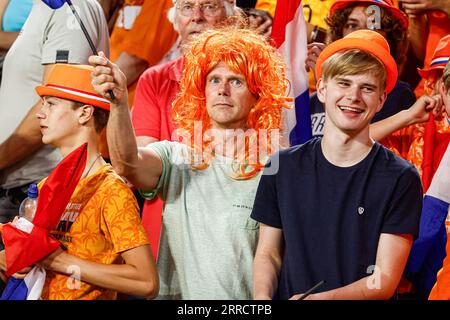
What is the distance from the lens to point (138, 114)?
382 cm

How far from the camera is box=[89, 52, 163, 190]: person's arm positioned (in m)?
2.75

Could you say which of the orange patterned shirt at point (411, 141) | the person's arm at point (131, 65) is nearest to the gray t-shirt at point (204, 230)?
the orange patterned shirt at point (411, 141)

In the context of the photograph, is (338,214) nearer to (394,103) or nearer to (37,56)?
(394,103)

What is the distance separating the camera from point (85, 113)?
3.19m

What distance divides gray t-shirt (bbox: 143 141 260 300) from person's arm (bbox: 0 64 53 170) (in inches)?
30.0

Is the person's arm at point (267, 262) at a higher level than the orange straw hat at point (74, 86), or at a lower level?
lower

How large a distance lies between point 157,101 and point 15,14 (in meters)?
0.83

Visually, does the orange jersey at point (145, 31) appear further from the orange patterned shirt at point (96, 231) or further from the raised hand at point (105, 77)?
the raised hand at point (105, 77)

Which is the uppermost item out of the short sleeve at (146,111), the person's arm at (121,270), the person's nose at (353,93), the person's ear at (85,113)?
the person's nose at (353,93)

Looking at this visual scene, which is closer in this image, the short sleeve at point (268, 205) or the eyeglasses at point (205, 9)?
the short sleeve at point (268, 205)

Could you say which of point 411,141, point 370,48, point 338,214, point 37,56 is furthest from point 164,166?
point 411,141

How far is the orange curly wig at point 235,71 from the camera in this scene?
3236mm

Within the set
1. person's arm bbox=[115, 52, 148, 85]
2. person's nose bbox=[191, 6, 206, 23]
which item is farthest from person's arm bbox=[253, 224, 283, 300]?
person's arm bbox=[115, 52, 148, 85]
